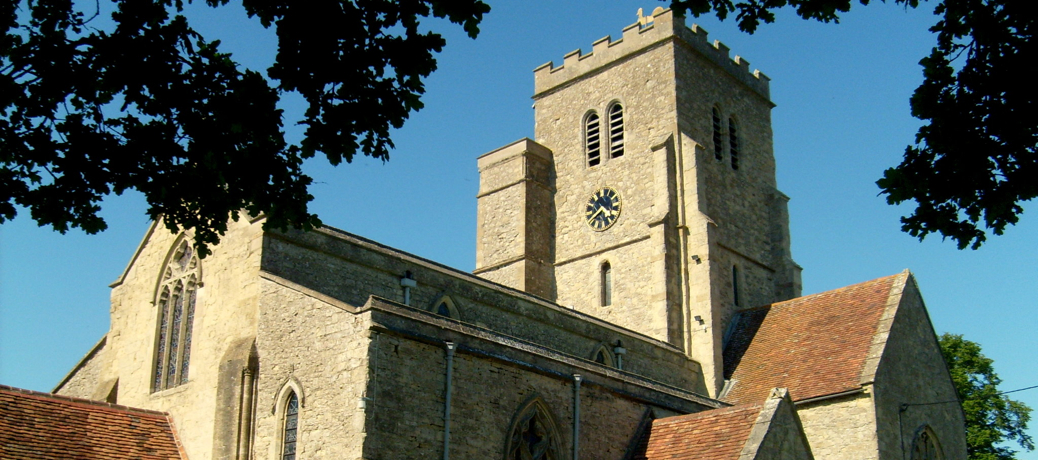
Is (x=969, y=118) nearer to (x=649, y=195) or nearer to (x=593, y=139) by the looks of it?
(x=649, y=195)

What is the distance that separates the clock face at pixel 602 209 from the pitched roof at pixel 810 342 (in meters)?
4.80

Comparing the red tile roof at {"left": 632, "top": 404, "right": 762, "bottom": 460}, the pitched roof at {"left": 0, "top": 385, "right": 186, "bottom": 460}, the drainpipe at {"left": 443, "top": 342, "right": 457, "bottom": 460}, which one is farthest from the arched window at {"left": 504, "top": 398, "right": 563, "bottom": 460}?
the pitched roof at {"left": 0, "top": 385, "right": 186, "bottom": 460}

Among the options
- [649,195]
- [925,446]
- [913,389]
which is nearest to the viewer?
[913,389]

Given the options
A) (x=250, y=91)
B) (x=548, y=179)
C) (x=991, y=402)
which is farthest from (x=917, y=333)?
(x=250, y=91)

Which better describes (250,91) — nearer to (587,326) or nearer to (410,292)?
(410,292)

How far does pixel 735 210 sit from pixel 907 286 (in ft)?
21.6

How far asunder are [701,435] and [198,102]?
13531 mm

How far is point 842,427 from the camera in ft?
80.9

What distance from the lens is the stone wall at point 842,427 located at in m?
24.1

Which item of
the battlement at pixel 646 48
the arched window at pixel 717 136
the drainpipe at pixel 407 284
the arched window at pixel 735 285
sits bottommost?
the drainpipe at pixel 407 284

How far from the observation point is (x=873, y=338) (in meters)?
26.2

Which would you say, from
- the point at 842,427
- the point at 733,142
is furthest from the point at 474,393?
the point at 733,142

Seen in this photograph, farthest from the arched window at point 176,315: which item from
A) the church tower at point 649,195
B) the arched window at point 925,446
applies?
the arched window at point 925,446

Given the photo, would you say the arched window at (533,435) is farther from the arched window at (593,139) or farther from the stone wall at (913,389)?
the arched window at (593,139)
